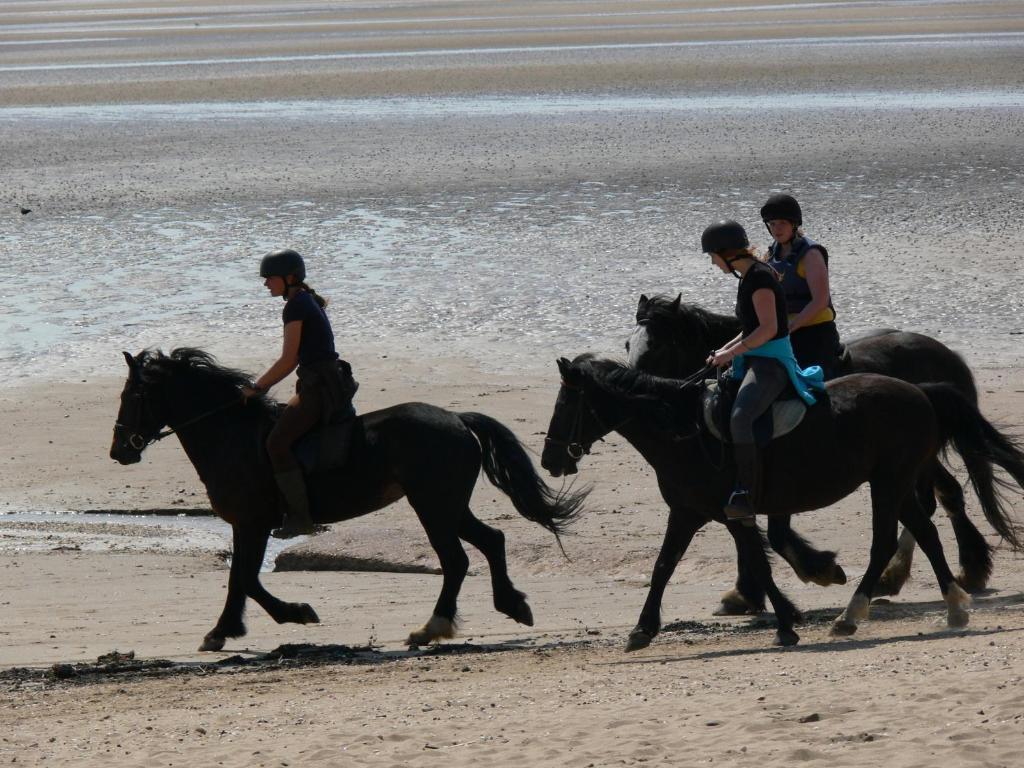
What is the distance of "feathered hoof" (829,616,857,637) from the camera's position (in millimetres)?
8617

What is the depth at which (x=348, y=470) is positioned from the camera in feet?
30.5

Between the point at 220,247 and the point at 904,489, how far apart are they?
46.3ft

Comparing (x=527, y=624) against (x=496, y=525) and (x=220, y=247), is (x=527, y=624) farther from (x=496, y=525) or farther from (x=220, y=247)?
(x=220, y=247)

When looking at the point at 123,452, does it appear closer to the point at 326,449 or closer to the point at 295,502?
the point at 295,502

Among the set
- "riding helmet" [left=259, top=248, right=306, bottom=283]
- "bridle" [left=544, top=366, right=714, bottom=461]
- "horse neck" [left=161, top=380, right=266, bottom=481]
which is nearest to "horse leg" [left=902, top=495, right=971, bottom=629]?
"bridle" [left=544, top=366, right=714, bottom=461]

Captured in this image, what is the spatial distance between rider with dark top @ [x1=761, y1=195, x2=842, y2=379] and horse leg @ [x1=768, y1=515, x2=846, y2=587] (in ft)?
3.21

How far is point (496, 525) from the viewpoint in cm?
1188

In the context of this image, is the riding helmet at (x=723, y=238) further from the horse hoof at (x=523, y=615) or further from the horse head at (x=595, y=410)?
the horse hoof at (x=523, y=615)

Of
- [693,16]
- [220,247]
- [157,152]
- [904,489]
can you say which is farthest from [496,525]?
[693,16]

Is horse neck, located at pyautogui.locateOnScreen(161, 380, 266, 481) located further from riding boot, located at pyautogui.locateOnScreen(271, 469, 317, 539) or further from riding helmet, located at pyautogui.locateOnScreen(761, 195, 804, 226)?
riding helmet, located at pyautogui.locateOnScreen(761, 195, 804, 226)

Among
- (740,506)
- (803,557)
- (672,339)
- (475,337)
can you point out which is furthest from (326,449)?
(475,337)

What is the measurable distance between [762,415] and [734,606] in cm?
156

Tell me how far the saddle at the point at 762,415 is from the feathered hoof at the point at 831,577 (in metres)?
1.33

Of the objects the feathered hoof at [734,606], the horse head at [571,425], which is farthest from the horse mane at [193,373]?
the feathered hoof at [734,606]
